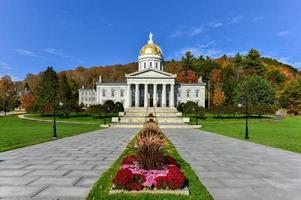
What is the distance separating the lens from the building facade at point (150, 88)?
82688 mm

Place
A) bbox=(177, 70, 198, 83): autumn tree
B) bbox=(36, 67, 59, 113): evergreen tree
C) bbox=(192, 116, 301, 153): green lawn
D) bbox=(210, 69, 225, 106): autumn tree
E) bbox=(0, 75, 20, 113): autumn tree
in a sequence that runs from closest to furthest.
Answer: bbox=(192, 116, 301, 153): green lawn < bbox=(36, 67, 59, 113): evergreen tree < bbox=(0, 75, 20, 113): autumn tree < bbox=(210, 69, 225, 106): autumn tree < bbox=(177, 70, 198, 83): autumn tree

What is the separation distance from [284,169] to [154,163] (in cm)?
632

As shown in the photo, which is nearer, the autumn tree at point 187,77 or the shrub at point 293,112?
the shrub at point 293,112

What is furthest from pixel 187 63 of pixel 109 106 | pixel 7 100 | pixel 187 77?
pixel 7 100

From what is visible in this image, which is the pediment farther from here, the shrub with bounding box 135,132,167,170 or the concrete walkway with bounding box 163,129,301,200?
the shrub with bounding box 135,132,167,170

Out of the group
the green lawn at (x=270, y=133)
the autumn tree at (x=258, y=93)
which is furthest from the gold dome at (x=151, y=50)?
the green lawn at (x=270, y=133)

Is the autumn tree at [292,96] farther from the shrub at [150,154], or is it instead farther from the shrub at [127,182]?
the shrub at [127,182]

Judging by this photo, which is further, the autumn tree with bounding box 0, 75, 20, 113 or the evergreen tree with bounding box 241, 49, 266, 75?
the evergreen tree with bounding box 241, 49, 266, 75

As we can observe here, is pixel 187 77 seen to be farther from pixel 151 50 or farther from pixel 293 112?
pixel 293 112

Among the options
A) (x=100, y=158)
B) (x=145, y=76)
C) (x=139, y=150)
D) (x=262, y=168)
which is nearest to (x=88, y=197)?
(x=139, y=150)

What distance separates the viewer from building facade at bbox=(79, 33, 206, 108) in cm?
8269

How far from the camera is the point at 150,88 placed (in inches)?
3511

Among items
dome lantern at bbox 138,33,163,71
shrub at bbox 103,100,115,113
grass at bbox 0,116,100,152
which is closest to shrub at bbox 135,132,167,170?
grass at bbox 0,116,100,152

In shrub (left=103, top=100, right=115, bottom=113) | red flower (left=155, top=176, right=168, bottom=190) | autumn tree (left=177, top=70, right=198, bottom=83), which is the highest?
autumn tree (left=177, top=70, right=198, bottom=83)
